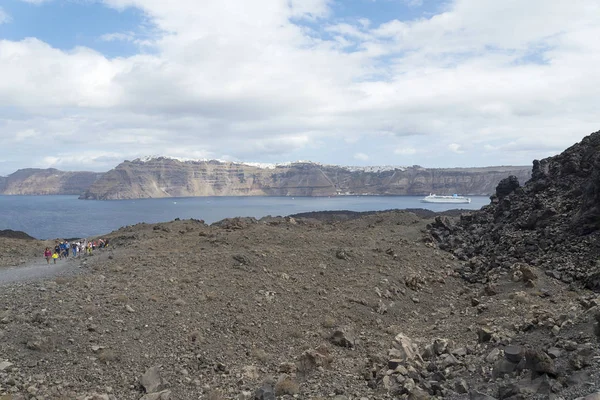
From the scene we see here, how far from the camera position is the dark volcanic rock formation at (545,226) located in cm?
1822

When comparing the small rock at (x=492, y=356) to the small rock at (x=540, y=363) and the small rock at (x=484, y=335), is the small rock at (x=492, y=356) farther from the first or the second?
the small rock at (x=540, y=363)

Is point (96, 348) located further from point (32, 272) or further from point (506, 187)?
point (506, 187)

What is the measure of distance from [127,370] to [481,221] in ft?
76.3

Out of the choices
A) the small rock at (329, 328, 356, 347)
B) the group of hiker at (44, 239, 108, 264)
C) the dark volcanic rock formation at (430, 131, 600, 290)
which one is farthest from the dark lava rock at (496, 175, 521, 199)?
the group of hiker at (44, 239, 108, 264)

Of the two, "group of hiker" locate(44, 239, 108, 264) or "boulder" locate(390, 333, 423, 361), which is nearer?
"boulder" locate(390, 333, 423, 361)

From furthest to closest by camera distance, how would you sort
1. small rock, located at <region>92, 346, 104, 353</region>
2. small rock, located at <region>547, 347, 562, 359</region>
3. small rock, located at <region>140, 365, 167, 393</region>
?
small rock, located at <region>92, 346, 104, 353</region> < small rock, located at <region>140, 365, 167, 393</region> < small rock, located at <region>547, 347, 562, 359</region>

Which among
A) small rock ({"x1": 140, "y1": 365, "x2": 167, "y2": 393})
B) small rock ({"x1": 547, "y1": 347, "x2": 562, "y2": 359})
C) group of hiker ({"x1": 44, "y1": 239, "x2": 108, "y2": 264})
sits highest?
group of hiker ({"x1": 44, "y1": 239, "x2": 108, "y2": 264})

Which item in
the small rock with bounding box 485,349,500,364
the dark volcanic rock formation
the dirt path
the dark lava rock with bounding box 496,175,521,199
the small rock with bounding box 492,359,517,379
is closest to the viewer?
the small rock with bounding box 492,359,517,379

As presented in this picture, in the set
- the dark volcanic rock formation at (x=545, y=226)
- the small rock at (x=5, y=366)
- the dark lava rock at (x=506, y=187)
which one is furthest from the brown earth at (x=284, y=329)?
the dark lava rock at (x=506, y=187)

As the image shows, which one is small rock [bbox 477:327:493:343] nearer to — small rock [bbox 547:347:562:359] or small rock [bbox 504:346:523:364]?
small rock [bbox 504:346:523:364]

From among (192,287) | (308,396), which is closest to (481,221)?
(192,287)

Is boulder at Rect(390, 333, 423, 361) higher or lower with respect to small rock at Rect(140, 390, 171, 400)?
lower

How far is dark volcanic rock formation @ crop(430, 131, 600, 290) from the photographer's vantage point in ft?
59.8

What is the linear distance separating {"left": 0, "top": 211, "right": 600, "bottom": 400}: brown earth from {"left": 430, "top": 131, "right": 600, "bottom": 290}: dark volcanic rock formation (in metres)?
1.48
